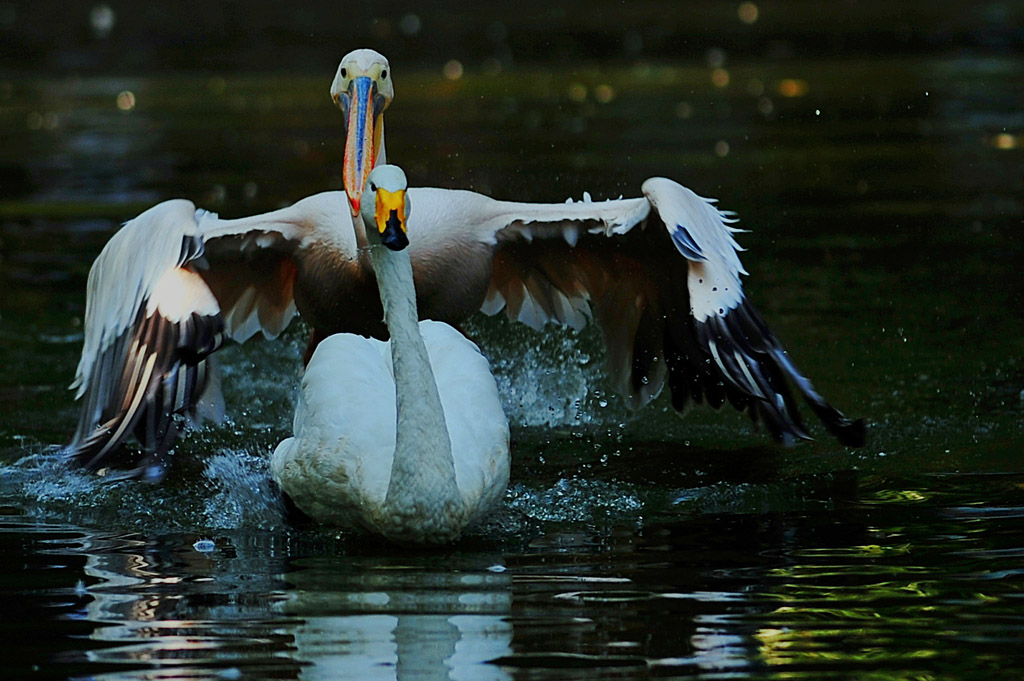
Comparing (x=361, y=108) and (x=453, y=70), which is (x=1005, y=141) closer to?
(x=453, y=70)

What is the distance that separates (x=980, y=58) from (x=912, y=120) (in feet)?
14.6

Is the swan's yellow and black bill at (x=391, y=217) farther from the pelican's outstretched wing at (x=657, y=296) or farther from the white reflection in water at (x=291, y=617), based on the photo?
the pelican's outstretched wing at (x=657, y=296)

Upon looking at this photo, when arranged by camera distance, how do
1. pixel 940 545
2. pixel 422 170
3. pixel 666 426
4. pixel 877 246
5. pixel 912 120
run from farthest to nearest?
pixel 912 120 → pixel 422 170 → pixel 877 246 → pixel 666 426 → pixel 940 545

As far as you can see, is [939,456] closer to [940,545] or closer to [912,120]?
[940,545]

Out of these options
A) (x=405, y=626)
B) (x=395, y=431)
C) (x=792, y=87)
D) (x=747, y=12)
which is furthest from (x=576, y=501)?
(x=747, y=12)

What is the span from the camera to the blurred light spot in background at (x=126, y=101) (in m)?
20.0

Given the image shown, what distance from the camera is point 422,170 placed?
1491cm

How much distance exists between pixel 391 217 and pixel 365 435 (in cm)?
76

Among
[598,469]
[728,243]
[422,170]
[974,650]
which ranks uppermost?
[422,170]

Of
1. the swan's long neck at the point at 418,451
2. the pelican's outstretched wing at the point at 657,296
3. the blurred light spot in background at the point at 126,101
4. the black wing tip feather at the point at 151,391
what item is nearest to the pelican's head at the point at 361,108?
the pelican's outstretched wing at the point at 657,296

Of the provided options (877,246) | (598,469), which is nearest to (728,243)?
(598,469)

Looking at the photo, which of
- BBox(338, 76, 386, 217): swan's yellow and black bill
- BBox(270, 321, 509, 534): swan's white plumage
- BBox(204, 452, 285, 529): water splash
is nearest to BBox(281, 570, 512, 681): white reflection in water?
BBox(270, 321, 509, 534): swan's white plumage

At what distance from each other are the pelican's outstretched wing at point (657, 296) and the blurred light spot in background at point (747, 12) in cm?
1881

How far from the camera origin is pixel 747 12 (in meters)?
27.9
